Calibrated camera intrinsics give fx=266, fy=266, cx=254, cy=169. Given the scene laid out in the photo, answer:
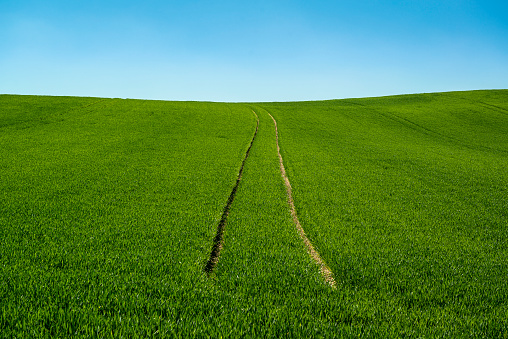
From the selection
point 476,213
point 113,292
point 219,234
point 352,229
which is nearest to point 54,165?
point 219,234

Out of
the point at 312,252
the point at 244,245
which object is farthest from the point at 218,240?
the point at 312,252

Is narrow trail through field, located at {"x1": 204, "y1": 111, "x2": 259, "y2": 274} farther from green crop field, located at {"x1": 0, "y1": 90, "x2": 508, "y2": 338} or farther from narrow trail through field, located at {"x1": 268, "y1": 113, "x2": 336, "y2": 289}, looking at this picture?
narrow trail through field, located at {"x1": 268, "y1": 113, "x2": 336, "y2": 289}

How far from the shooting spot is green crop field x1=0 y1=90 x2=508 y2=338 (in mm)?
4129

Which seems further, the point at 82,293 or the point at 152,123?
the point at 152,123

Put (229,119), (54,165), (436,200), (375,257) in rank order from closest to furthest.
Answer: (375,257) → (436,200) → (54,165) → (229,119)

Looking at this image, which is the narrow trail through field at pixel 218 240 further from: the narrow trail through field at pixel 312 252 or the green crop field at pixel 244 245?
the narrow trail through field at pixel 312 252

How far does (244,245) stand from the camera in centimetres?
664

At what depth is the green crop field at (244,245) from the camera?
4.13 metres

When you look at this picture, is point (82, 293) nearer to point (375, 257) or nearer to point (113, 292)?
point (113, 292)

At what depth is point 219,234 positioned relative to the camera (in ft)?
24.6

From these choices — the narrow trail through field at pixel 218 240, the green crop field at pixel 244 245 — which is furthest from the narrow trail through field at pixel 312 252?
the narrow trail through field at pixel 218 240

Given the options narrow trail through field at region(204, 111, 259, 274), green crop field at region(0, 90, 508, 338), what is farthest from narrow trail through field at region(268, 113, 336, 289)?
narrow trail through field at region(204, 111, 259, 274)

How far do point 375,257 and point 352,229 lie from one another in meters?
1.71

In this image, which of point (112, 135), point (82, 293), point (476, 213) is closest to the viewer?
point (82, 293)
